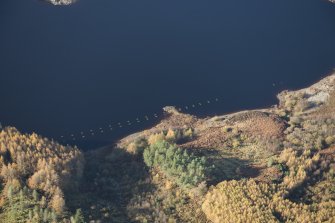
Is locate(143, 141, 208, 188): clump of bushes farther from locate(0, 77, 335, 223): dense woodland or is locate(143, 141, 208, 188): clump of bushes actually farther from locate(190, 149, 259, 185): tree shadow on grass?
locate(190, 149, 259, 185): tree shadow on grass

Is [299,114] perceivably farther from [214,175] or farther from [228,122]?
[214,175]

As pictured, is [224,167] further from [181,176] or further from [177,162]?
[181,176]

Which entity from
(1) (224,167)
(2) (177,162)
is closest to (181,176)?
(2) (177,162)

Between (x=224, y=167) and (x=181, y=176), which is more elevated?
(x=224, y=167)

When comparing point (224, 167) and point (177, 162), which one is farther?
point (224, 167)

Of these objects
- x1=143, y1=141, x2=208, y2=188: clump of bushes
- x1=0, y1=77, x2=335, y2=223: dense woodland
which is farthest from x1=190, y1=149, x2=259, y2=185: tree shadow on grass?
x1=143, y1=141, x2=208, y2=188: clump of bushes

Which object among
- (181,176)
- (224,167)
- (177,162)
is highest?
(177,162)

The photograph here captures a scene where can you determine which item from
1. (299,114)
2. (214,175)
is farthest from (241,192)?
(299,114)
